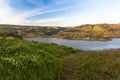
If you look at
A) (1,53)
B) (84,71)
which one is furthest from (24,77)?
(1,53)

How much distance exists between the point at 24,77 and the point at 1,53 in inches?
163

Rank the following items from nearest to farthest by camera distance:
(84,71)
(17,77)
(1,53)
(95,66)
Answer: (17,77) < (84,71) < (95,66) < (1,53)

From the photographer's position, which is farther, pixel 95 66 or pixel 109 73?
pixel 95 66

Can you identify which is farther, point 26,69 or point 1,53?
point 1,53

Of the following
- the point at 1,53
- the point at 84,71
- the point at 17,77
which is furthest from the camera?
the point at 1,53

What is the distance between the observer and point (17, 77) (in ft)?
26.3

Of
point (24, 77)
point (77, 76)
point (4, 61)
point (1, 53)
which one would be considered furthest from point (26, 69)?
point (1, 53)

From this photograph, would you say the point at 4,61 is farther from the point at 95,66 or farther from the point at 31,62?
the point at 95,66

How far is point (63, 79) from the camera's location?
8.96 m

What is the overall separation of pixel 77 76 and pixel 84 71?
74 centimetres

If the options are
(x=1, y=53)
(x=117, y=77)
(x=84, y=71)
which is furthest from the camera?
(x=1, y=53)

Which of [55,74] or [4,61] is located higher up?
[4,61]

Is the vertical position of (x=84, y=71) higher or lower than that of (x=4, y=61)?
lower

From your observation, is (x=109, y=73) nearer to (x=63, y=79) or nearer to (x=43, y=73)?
(x=63, y=79)
